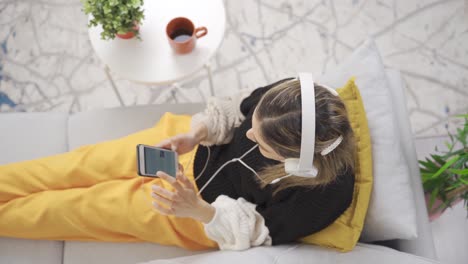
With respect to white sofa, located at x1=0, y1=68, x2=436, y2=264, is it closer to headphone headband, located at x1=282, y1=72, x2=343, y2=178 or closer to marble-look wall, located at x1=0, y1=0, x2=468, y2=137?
headphone headband, located at x1=282, y1=72, x2=343, y2=178

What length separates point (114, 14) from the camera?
1.25 m

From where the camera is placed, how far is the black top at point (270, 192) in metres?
1.02

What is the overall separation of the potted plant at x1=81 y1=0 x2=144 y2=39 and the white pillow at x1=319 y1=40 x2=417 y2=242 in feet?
2.19

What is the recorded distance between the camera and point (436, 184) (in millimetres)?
1306

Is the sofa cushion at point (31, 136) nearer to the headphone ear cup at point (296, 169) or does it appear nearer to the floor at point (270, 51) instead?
the floor at point (270, 51)

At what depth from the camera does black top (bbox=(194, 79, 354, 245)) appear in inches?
40.3

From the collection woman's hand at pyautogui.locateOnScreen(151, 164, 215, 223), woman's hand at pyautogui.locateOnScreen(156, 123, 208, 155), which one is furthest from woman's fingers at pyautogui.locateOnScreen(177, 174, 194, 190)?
woman's hand at pyautogui.locateOnScreen(156, 123, 208, 155)

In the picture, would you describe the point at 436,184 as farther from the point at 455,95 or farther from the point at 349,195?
the point at 455,95

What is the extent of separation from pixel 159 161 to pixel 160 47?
46cm

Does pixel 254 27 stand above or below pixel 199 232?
above

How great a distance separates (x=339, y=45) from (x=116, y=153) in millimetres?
1217

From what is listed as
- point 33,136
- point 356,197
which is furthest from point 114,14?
point 356,197

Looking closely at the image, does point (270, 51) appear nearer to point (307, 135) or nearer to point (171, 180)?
point (171, 180)

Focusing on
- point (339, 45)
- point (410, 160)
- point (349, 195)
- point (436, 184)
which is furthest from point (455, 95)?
point (349, 195)
